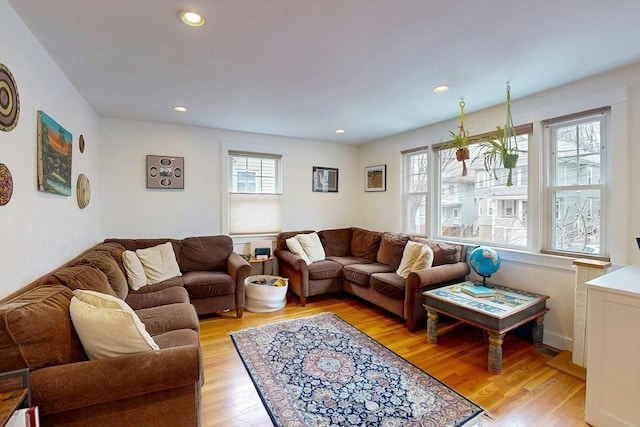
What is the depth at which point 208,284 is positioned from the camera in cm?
314

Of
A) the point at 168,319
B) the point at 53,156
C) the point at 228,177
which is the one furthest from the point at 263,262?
the point at 53,156

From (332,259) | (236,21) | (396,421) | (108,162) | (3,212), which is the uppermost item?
(236,21)

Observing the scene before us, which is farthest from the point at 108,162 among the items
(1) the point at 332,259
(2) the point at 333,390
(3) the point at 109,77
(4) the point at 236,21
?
(2) the point at 333,390

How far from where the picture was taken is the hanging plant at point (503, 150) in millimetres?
2617

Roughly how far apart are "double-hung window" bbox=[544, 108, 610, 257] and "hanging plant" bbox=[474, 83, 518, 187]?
11.5 inches

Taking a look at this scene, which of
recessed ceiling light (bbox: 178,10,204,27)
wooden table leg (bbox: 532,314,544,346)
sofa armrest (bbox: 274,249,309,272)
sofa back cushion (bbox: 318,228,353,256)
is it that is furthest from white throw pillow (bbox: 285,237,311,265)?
recessed ceiling light (bbox: 178,10,204,27)

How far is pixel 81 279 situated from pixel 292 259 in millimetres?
2328

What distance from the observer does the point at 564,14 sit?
1.59 m

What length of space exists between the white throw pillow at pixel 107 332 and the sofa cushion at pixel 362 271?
2.57m

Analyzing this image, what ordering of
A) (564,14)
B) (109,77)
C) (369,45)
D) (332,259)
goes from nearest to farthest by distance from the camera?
1. (564,14)
2. (369,45)
3. (109,77)
4. (332,259)

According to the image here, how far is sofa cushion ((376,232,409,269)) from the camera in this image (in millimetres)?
3723

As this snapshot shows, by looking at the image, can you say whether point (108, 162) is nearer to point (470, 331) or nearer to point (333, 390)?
point (333, 390)

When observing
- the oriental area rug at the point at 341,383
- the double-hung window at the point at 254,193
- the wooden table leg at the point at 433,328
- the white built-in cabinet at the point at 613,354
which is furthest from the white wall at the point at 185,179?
the white built-in cabinet at the point at 613,354

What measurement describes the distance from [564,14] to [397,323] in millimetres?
2879
